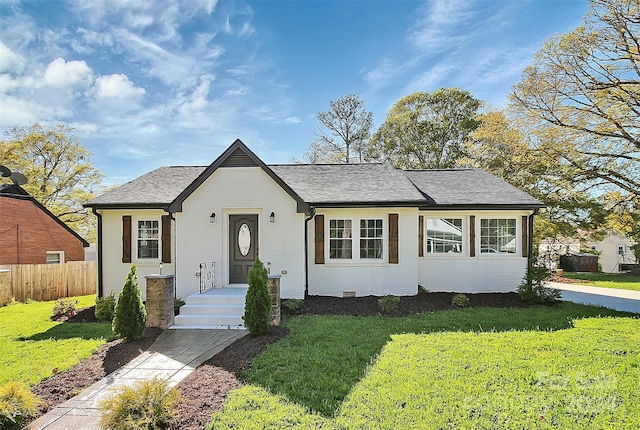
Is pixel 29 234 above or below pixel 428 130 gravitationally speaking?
below

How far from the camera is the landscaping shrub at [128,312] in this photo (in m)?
6.75

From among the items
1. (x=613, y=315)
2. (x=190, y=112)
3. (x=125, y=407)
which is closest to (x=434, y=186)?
(x=613, y=315)

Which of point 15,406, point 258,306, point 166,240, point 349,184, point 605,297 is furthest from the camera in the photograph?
point 349,184

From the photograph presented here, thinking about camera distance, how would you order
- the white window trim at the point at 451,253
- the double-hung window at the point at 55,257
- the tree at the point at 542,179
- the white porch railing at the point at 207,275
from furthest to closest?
1. the double-hung window at the point at 55,257
2. the tree at the point at 542,179
3. the white window trim at the point at 451,253
4. the white porch railing at the point at 207,275

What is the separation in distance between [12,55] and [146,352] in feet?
36.8

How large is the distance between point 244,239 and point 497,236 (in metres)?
8.41

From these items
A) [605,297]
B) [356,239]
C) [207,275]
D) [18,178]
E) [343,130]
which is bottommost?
[605,297]

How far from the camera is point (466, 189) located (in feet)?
40.6

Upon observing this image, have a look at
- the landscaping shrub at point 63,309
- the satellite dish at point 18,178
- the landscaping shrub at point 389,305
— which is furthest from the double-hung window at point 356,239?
the satellite dish at point 18,178

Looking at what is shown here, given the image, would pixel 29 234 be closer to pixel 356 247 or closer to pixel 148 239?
pixel 148 239

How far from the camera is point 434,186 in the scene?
1287 centimetres

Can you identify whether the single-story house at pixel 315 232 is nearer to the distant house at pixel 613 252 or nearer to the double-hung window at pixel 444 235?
the double-hung window at pixel 444 235

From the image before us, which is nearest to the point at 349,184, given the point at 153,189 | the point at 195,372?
the point at 153,189

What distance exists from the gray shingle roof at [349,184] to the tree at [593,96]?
7.74 metres
